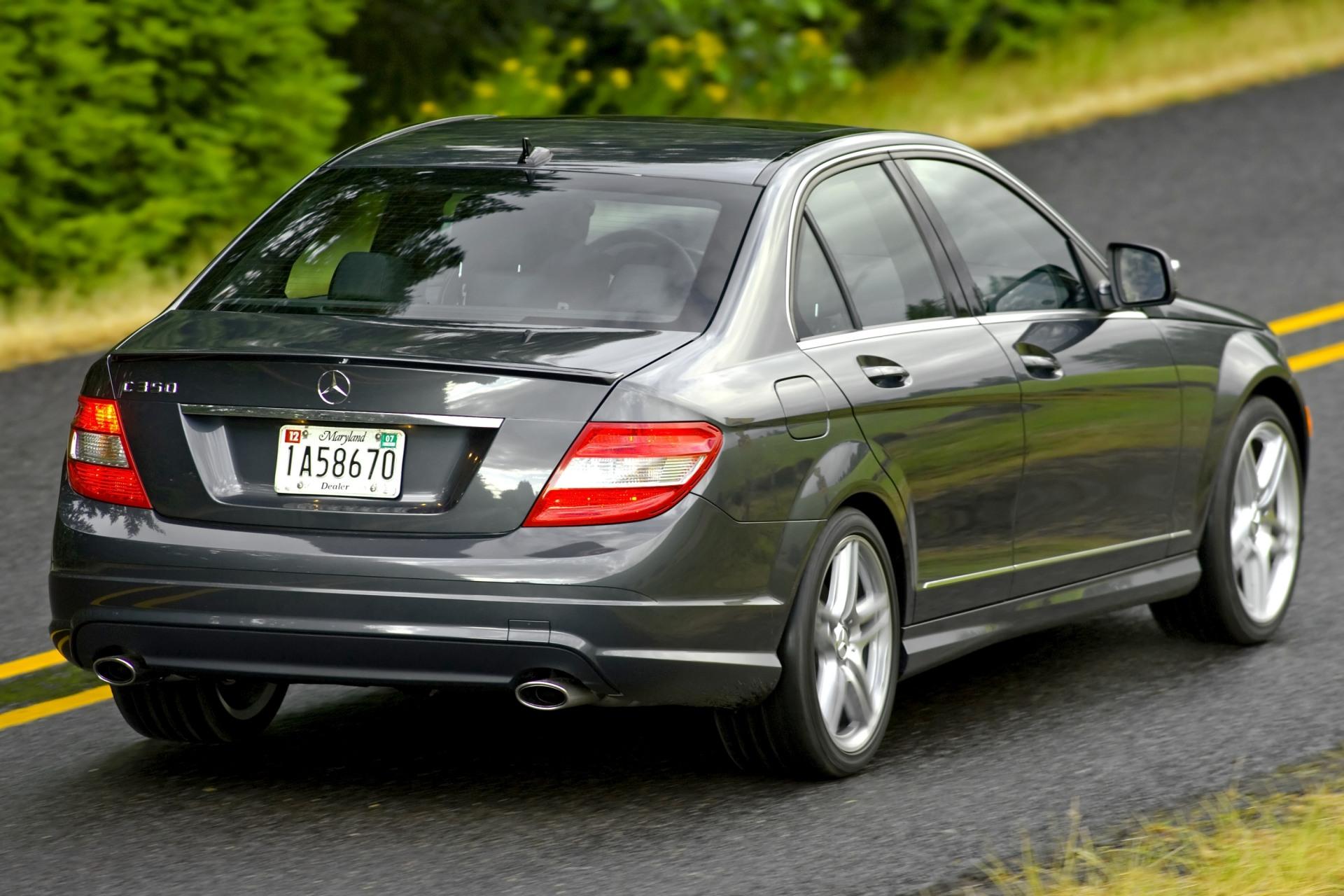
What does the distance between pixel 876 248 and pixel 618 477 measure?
4.75 feet

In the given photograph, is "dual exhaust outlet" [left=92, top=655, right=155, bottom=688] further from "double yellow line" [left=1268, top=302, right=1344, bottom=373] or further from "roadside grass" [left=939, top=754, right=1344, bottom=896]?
"double yellow line" [left=1268, top=302, right=1344, bottom=373]

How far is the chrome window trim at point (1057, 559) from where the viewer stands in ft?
20.3

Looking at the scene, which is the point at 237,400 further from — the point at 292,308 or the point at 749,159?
the point at 749,159

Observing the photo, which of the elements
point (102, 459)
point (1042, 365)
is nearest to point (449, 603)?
point (102, 459)

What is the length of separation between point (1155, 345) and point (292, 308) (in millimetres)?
2824

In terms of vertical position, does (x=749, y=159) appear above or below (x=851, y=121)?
above

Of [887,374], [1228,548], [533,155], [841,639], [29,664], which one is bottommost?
[29,664]

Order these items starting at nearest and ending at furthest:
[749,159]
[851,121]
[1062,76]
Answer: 1. [749,159]
2. [851,121]
3. [1062,76]

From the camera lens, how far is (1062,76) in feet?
63.7

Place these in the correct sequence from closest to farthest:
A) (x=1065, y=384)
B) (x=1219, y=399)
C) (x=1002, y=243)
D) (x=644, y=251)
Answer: (x=644, y=251) → (x=1065, y=384) → (x=1002, y=243) → (x=1219, y=399)

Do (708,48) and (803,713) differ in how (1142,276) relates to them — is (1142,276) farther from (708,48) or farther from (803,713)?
(708,48)

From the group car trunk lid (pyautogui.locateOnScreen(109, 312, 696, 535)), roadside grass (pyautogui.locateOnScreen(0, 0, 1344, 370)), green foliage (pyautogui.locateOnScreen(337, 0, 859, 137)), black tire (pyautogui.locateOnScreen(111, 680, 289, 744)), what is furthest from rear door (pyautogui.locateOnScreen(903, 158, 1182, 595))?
roadside grass (pyautogui.locateOnScreen(0, 0, 1344, 370))

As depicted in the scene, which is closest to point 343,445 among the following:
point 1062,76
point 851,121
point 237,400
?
point 237,400

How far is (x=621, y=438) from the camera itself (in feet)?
16.8
